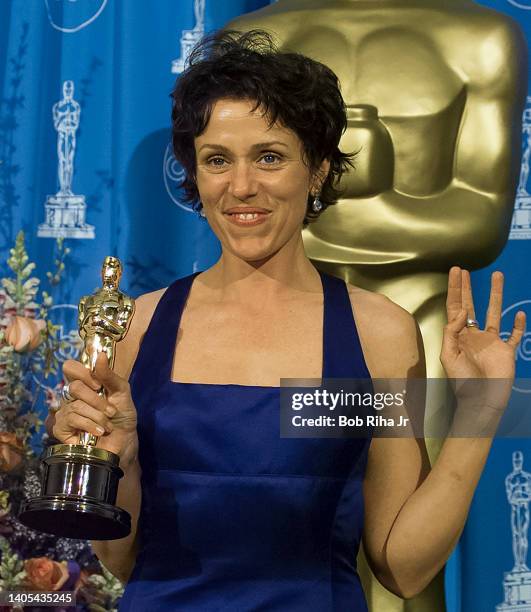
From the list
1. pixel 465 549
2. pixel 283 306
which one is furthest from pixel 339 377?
pixel 465 549

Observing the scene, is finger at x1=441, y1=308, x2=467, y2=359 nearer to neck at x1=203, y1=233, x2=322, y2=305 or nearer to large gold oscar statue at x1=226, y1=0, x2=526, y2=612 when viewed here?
neck at x1=203, y1=233, x2=322, y2=305

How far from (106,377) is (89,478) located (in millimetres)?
103

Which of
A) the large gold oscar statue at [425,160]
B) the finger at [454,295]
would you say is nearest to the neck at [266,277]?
the finger at [454,295]

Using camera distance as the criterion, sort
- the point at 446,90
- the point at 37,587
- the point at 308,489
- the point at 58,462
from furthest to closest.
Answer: the point at 37,587
the point at 446,90
the point at 308,489
the point at 58,462

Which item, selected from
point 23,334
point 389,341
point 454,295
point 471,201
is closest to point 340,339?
point 389,341

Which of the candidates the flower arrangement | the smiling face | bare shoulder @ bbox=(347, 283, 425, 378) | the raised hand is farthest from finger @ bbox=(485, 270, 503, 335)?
the flower arrangement

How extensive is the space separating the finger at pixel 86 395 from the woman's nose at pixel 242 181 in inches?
11.0

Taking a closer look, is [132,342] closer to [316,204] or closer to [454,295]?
[316,204]

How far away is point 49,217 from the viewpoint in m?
1.87

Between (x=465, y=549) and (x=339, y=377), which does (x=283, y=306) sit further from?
(x=465, y=549)

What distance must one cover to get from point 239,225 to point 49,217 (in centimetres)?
70

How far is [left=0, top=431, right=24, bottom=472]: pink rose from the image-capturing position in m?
1.79

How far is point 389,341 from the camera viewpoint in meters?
1.30

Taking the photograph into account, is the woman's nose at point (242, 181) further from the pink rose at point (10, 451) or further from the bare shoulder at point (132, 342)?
the pink rose at point (10, 451)
